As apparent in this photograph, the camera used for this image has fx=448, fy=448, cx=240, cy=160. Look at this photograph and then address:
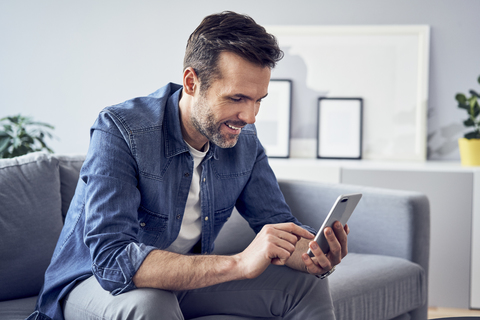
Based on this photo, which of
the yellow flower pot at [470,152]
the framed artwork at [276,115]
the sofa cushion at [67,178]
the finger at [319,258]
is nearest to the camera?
the finger at [319,258]

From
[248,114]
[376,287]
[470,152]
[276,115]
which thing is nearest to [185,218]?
[248,114]

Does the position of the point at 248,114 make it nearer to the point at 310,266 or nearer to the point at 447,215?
the point at 310,266

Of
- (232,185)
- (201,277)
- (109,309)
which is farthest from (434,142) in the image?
(109,309)

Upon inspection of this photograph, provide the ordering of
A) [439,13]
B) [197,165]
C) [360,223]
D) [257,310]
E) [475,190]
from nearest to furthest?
[257,310], [197,165], [360,223], [475,190], [439,13]

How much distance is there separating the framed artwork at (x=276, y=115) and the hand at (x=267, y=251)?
1.66 metres

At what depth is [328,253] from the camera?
115 centimetres

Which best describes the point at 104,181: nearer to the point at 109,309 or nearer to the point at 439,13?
the point at 109,309

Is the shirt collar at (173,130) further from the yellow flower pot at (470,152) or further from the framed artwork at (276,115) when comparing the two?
the yellow flower pot at (470,152)

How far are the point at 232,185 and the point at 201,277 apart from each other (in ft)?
1.29

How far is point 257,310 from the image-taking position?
116 centimetres

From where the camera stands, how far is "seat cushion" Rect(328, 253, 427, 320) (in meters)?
1.40

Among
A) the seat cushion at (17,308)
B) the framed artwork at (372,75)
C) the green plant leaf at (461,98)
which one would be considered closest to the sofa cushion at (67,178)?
the seat cushion at (17,308)

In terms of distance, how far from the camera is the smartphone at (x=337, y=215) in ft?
3.44

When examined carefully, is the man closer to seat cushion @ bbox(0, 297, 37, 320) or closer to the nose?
the nose
